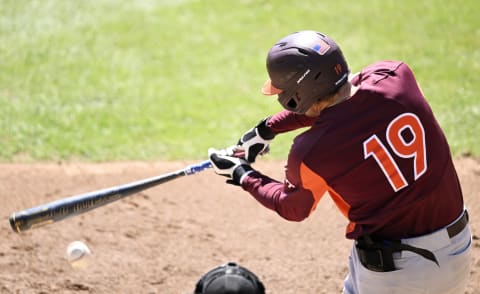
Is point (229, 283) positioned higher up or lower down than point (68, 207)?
lower down

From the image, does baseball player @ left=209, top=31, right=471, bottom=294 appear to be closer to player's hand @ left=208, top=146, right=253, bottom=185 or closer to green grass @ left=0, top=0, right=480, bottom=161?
player's hand @ left=208, top=146, right=253, bottom=185

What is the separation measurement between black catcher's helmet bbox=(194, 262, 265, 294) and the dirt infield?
2.33 meters

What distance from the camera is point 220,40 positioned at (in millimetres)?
11062

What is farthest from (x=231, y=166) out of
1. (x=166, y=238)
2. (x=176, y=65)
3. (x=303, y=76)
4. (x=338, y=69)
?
(x=176, y=65)

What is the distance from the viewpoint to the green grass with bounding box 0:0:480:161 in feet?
27.9

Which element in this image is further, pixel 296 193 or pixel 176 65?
pixel 176 65

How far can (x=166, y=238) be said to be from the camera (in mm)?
6371

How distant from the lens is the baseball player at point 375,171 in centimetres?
351

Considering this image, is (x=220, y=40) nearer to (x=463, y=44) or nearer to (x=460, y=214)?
(x=463, y=44)

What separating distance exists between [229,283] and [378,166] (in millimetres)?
1014

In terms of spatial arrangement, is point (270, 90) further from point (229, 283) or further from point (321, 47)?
point (229, 283)

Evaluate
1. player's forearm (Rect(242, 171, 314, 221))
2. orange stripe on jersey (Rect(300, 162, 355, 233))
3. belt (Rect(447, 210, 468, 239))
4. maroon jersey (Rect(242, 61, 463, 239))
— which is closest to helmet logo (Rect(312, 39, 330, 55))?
maroon jersey (Rect(242, 61, 463, 239))

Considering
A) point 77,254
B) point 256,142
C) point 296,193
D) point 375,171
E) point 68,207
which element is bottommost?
point 375,171

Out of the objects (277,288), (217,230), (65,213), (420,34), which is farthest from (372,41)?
(65,213)
